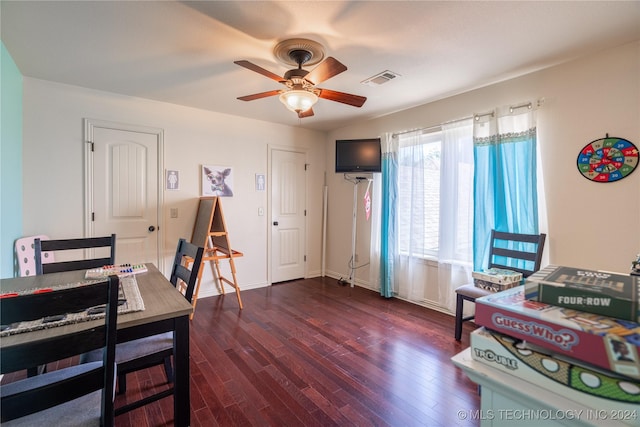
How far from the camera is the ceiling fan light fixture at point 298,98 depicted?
213 centimetres

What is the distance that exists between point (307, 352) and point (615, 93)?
125 inches

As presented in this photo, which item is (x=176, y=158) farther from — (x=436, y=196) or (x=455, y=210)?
(x=455, y=210)

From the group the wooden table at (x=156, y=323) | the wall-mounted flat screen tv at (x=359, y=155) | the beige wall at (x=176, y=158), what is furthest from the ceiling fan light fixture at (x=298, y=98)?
the beige wall at (x=176, y=158)

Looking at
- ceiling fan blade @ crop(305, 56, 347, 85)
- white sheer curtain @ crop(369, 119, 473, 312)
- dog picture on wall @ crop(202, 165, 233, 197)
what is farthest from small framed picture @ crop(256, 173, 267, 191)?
ceiling fan blade @ crop(305, 56, 347, 85)

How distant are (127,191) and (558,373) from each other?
3887 millimetres

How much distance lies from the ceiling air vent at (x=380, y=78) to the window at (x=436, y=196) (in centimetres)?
97

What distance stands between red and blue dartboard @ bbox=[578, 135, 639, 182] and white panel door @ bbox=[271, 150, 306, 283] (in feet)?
11.2

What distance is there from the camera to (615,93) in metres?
2.19

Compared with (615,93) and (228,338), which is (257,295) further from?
(615,93)

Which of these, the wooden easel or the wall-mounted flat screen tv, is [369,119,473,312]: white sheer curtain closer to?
the wall-mounted flat screen tv

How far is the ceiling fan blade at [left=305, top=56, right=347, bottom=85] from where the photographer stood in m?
1.89

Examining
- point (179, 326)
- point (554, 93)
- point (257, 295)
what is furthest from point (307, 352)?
point (554, 93)

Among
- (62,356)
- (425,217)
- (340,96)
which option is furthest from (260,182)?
(62,356)

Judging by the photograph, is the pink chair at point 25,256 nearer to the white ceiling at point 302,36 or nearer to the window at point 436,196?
the white ceiling at point 302,36
